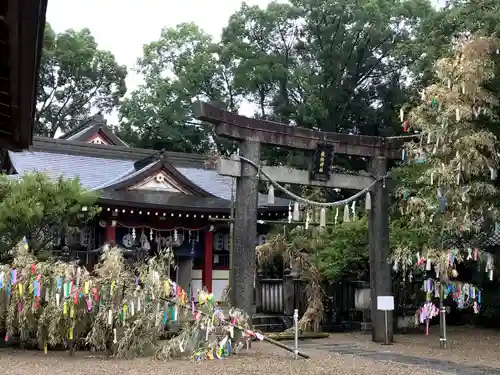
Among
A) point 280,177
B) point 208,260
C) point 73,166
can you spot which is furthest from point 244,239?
point 73,166

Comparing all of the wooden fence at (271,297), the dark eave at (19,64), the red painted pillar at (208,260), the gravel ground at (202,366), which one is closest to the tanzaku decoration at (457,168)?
the gravel ground at (202,366)

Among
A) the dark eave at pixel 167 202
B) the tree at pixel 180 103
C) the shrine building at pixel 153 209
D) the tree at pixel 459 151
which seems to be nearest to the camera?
the tree at pixel 459 151

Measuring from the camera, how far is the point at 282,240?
16.4m

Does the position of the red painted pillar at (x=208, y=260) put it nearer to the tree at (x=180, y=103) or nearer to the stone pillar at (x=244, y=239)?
the stone pillar at (x=244, y=239)

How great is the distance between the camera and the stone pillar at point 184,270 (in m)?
20.7

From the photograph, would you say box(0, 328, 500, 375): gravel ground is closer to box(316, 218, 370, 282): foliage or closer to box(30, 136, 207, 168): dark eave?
box(316, 218, 370, 282): foliage

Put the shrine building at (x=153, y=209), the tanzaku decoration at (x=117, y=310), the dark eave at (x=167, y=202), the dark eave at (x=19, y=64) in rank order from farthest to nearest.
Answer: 1. the shrine building at (x=153, y=209)
2. the dark eave at (x=167, y=202)
3. the tanzaku decoration at (x=117, y=310)
4. the dark eave at (x=19, y=64)

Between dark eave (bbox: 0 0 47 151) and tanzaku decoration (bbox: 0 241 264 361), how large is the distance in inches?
189

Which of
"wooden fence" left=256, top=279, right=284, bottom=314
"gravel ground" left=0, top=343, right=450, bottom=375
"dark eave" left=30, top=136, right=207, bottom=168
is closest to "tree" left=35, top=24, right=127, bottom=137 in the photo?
"dark eave" left=30, top=136, right=207, bottom=168

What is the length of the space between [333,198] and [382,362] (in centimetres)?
2098

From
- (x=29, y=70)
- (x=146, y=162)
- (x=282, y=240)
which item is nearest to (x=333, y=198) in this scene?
(x=146, y=162)

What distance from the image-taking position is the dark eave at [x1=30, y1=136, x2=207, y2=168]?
23172mm

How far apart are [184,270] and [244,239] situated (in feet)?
32.8

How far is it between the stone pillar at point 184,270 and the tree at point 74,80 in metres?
22.9
